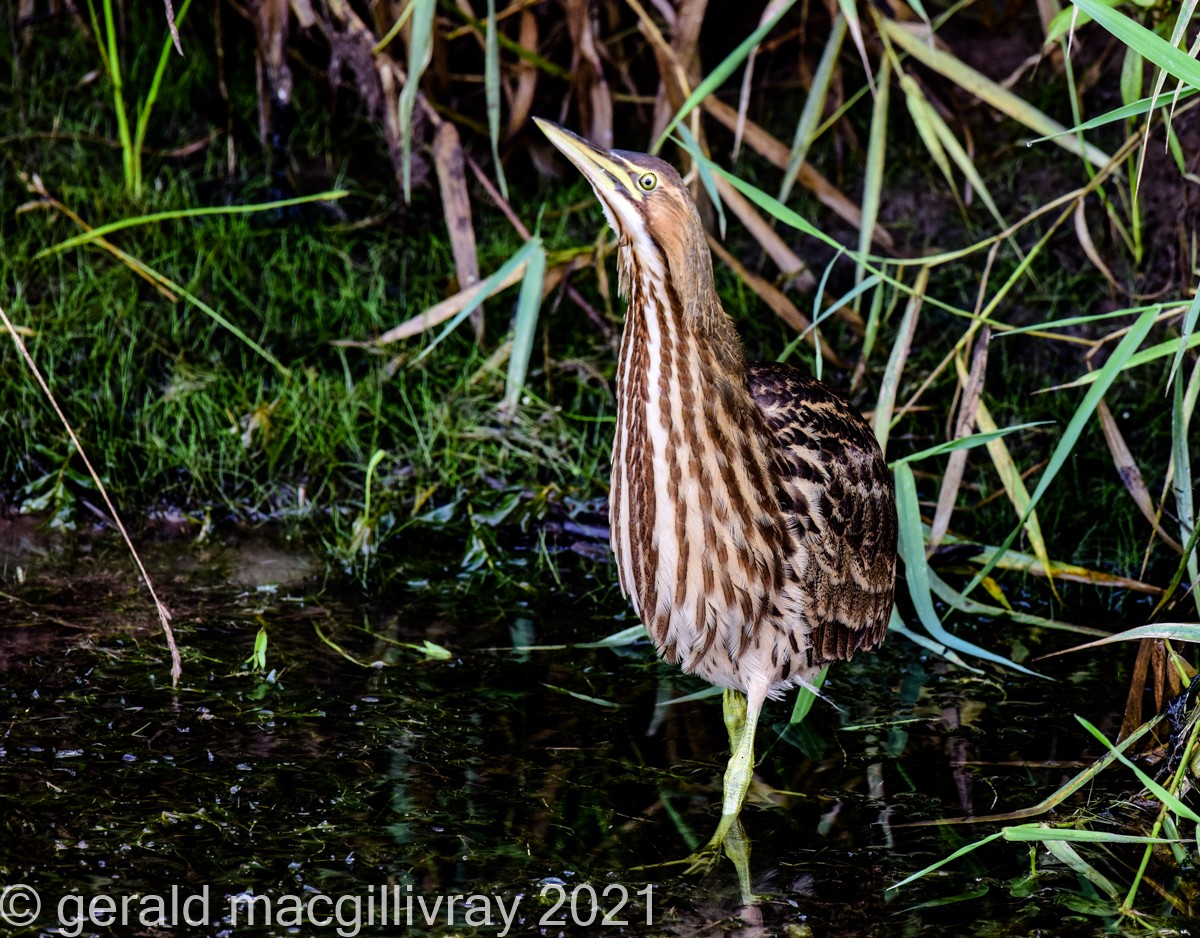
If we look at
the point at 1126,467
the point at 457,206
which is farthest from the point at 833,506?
the point at 457,206

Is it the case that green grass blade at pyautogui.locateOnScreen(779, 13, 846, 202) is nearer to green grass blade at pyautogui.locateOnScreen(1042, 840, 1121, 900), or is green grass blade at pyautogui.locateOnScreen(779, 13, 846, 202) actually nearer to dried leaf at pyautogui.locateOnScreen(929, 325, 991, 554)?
dried leaf at pyautogui.locateOnScreen(929, 325, 991, 554)

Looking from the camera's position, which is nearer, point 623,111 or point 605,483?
point 605,483

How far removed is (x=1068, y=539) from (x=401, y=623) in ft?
6.26

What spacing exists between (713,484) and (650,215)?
554 mm

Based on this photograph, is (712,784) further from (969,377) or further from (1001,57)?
(1001,57)

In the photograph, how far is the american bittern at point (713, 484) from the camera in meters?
3.08

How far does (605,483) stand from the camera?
4613 millimetres

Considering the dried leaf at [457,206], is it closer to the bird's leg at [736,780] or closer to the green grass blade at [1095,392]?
the bird's leg at [736,780]

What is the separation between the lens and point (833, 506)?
133 inches

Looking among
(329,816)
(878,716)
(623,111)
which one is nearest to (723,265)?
(623,111)

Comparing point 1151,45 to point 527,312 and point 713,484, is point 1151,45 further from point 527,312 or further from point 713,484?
point 527,312

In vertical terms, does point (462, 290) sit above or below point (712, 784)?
above

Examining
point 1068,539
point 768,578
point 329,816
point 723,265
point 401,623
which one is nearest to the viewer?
point 329,816

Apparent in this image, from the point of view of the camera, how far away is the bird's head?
9.91 feet
